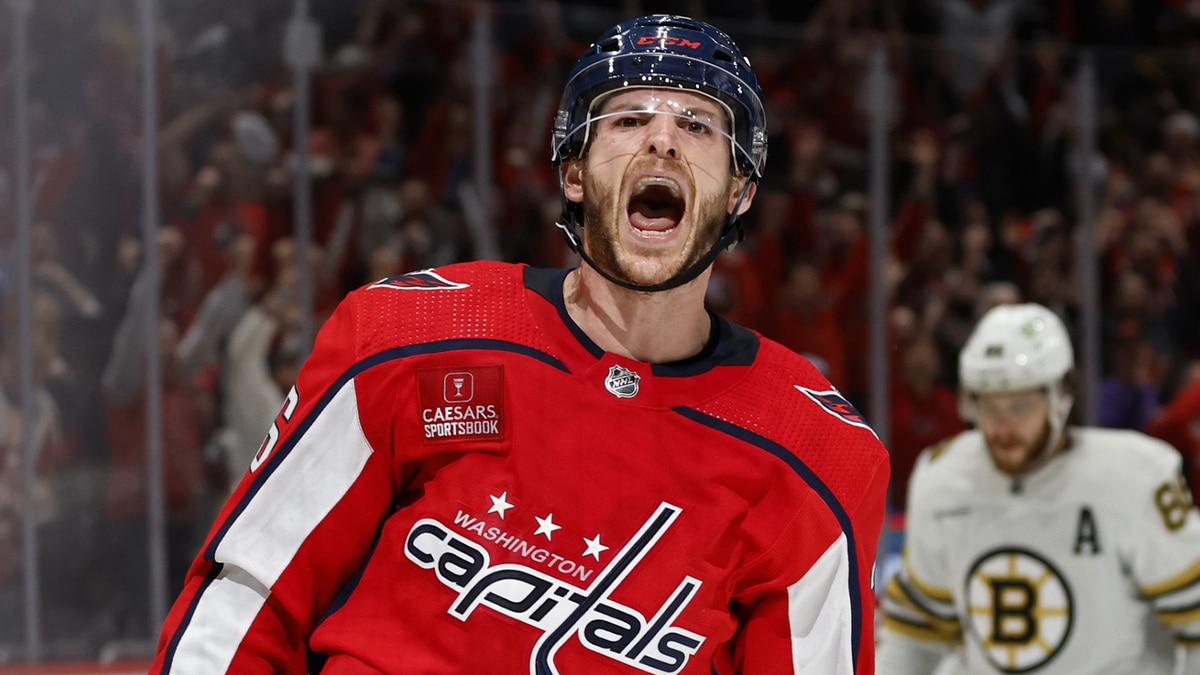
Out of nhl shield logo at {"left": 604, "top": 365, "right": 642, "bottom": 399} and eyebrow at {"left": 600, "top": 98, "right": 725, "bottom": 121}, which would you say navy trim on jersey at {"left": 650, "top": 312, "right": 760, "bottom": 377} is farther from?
eyebrow at {"left": 600, "top": 98, "right": 725, "bottom": 121}

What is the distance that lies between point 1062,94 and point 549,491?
452cm

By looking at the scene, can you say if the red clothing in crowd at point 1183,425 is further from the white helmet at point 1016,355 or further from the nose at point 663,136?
the nose at point 663,136

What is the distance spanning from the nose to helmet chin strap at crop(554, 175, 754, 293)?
12cm

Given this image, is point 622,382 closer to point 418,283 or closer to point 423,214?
point 418,283

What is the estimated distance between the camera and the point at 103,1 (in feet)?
15.1

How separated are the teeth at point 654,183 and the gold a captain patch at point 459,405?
0.27 meters

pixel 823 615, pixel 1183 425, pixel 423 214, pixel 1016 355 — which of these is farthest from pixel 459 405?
pixel 1183 425

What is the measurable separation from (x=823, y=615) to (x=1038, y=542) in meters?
2.25

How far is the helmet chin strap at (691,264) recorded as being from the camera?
189 centimetres

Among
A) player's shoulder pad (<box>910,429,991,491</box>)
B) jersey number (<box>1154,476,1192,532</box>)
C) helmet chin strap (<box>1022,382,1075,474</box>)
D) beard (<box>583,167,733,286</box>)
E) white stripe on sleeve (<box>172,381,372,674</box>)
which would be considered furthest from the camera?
player's shoulder pad (<box>910,429,991,491</box>)

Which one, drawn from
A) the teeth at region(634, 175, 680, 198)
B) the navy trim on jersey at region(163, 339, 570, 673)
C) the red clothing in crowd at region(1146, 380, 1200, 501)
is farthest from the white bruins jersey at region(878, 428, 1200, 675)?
the navy trim on jersey at region(163, 339, 570, 673)

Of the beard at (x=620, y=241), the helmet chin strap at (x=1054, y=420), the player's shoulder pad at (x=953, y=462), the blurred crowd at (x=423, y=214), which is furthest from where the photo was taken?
the blurred crowd at (x=423, y=214)

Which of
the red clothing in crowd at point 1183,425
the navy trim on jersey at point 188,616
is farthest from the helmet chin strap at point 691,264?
the red clothing in crowd at point 1183,425

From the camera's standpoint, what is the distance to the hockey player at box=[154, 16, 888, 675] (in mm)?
1802
